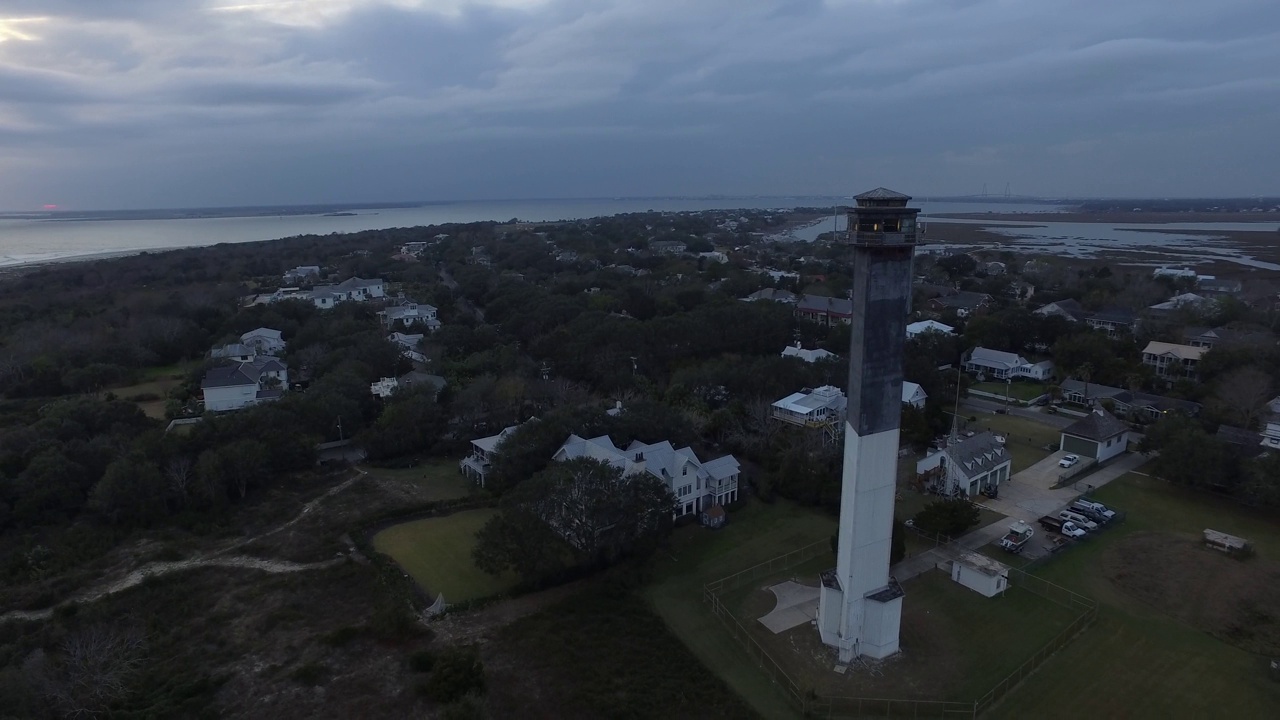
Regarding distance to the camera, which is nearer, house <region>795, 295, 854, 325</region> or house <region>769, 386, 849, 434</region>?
house <region>769, 386, 849, 434</region>

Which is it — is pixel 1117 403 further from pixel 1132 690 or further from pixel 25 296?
pixel 25 296

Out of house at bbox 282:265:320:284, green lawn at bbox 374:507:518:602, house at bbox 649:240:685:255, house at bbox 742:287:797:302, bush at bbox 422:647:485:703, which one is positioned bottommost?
green lawn at bbox 374:507:518:602

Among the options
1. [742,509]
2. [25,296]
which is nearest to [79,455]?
[742,509]

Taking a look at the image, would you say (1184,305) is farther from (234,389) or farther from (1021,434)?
(234,389)

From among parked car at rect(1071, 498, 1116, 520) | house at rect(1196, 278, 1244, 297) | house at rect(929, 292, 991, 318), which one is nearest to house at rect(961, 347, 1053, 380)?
house at rect(929, 292, 991, 318)

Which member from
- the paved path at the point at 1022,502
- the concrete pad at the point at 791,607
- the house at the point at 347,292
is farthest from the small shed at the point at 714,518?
the house at the point at 347,292

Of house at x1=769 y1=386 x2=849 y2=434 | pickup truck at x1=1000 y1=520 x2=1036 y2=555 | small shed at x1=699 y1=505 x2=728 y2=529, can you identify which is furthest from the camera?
house at x1=769 y1=386 x2=849 y2=434

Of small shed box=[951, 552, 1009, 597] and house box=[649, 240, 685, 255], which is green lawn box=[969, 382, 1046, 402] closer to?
small shed box=[951, 552, 1009, 597]
